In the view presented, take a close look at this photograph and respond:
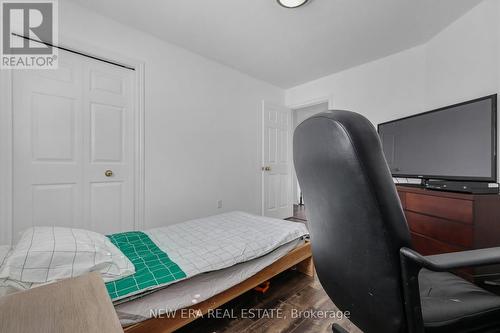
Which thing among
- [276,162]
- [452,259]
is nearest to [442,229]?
[452,259]

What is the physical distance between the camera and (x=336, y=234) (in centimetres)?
73

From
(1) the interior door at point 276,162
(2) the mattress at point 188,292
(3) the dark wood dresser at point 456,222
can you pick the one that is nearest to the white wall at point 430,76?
(1) the interior door at point 276,162

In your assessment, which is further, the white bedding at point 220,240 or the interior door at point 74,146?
the interior door at point 74,146

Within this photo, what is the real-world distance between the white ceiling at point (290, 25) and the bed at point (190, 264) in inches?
81.2

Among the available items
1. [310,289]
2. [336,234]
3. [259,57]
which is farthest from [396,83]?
[336,234]

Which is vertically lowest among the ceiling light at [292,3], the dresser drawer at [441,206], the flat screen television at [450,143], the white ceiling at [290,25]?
the dresser drawer at [441,206]

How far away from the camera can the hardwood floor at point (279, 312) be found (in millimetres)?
1332

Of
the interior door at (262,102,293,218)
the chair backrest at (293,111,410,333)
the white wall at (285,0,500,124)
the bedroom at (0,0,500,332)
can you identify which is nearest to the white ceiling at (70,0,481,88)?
the bedroom at (0,0,500,332)

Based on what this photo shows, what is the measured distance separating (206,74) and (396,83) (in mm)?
2561

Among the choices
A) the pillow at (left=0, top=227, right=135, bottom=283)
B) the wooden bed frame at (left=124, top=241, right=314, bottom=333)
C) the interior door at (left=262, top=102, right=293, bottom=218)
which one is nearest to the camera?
the pillow at (left=0, top=227, right=135, bottom=283)

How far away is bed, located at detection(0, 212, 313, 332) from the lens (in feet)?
3.33

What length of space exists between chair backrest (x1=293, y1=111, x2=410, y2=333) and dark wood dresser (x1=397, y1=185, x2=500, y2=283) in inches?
35.3

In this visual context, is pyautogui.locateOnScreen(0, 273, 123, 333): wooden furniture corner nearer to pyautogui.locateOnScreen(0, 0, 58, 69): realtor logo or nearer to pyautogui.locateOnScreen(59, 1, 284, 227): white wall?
pyautogui.locateOnScreen(59, 1, 284, 227): white wall

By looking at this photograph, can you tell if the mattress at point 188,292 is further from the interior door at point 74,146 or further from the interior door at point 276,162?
the interior door at point 276,162
